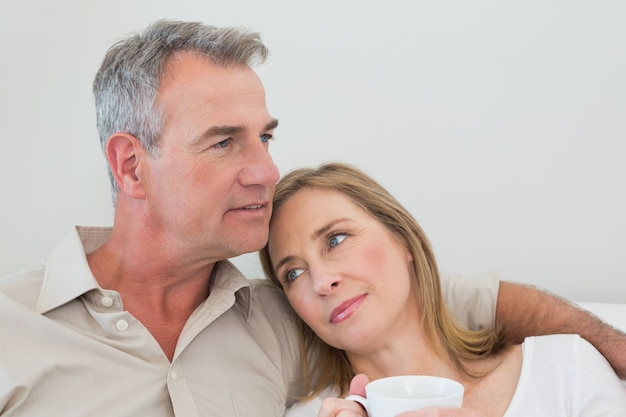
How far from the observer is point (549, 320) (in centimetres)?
160

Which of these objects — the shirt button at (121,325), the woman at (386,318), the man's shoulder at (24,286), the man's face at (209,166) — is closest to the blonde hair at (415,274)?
the woman at (386,318)

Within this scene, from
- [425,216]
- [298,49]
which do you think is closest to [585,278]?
[425,216]

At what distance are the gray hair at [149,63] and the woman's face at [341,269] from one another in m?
0.35

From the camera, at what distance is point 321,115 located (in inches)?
85.7

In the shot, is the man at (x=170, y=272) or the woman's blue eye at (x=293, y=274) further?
Result: the woman's blue eye at (x=293, y=274)

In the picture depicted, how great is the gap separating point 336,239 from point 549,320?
525mm

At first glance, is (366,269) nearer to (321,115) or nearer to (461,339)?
(461,339)

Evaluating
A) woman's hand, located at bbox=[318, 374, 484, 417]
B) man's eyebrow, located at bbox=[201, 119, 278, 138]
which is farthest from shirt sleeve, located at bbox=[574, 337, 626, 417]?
man's eyebrow, located at bbox=[201, 119, 278, 138]

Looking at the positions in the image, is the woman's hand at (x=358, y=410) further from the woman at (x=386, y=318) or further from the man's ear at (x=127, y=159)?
the man's ear at (x=127, y=159)

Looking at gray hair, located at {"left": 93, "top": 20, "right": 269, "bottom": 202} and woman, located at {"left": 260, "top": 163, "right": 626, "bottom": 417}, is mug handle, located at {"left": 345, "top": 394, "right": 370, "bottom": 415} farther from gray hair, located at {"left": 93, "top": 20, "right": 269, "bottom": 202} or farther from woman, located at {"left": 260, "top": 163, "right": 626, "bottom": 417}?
gray hair, located at {"left": 93, "top": 20, "right": 269, "bottom": 202}

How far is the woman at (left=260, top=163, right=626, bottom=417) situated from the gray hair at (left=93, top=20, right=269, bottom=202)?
1.06 feet

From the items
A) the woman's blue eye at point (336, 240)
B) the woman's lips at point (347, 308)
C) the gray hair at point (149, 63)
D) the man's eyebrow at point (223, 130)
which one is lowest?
the woman's lips at point (347, 308)

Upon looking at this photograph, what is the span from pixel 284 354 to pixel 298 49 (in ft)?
3.23

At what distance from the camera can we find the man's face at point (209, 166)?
1.51m
